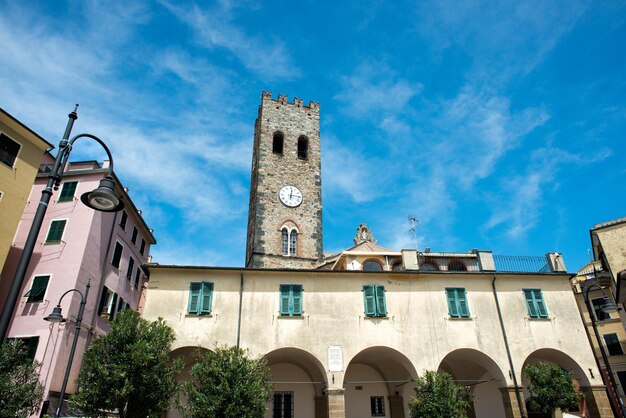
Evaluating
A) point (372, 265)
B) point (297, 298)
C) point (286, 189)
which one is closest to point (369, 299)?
point (297, 298)

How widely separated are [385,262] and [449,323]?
1196cm

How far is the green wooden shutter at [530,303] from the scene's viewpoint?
21609 mm

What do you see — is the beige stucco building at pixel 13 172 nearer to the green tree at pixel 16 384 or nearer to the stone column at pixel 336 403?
the green tree at pixel 16 384

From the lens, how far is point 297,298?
2045 centimetres

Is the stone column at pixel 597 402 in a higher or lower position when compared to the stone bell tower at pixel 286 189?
lower

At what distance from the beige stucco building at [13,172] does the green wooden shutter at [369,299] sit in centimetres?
1692

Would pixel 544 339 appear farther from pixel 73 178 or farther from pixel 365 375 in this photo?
pixel 73 178

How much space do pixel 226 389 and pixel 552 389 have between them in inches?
559

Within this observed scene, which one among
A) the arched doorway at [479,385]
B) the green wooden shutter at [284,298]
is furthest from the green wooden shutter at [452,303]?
the green wooden shutter at [284,298]

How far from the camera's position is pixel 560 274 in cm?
2267

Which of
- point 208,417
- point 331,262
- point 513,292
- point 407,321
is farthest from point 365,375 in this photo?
point 331,262

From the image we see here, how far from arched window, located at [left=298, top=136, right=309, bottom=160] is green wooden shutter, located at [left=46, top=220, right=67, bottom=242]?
73.6ft

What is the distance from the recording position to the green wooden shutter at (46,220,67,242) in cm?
2222

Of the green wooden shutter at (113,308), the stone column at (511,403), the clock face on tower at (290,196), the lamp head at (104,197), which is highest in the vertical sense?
the clock face on tower at (290,196)
